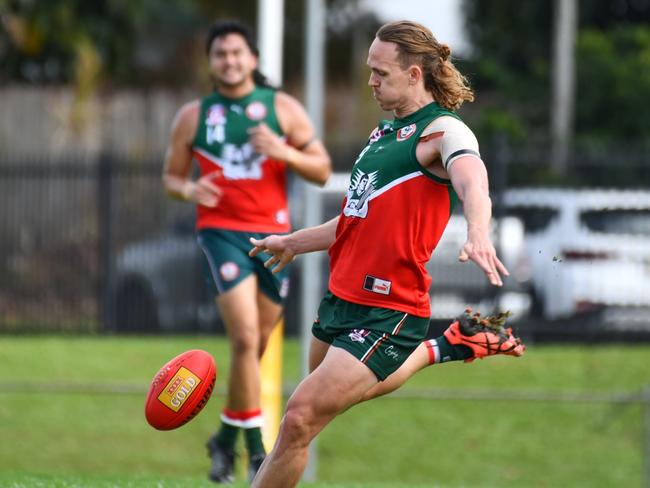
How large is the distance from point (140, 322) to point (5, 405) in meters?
3.59

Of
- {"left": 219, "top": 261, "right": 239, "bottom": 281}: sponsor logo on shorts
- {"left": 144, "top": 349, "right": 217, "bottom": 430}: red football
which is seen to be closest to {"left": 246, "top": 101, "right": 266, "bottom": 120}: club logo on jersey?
{"left": 219, "top": 261, "right": 239, "bottom": 281}: sponsor logo on shorts

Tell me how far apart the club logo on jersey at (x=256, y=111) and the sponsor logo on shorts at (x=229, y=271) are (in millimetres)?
999

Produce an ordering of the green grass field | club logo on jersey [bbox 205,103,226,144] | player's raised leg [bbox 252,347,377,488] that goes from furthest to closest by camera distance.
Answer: the green grass field, club logo on jersey [bbox 205,103,226,144], player's raised leg [bbox 252,347,377,488]

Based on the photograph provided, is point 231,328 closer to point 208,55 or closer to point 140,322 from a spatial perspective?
point 208,55

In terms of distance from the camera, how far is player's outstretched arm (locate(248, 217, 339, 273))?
19.2ft

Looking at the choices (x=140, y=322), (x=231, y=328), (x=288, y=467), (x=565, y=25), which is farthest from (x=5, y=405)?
(x=565, y=25)

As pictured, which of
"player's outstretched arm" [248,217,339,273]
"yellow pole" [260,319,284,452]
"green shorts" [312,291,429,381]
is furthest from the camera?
"yellow pole" [260,319,284,452]

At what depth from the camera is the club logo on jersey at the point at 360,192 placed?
5.56 meters

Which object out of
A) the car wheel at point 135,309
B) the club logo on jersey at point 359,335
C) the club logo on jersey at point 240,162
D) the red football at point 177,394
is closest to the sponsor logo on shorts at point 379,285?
the club logo on jersey at point 359,335

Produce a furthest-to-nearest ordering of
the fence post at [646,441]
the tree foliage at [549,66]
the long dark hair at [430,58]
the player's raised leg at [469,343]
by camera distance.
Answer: the tree foliage at [549,66] → the fence post at [646,441] → the player's raised leg at [469,343] → the long dark hair at [430,58]

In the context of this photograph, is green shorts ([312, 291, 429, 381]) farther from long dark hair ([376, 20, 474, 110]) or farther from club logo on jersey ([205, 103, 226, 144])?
club logo on jersey ([205, 103, 226, 144])

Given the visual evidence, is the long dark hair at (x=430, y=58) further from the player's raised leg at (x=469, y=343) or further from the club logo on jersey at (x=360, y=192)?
the player's raised leg at (x=469, y=343)

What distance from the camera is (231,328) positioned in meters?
8.00

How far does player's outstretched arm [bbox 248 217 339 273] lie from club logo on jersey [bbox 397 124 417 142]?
1.68 feet
